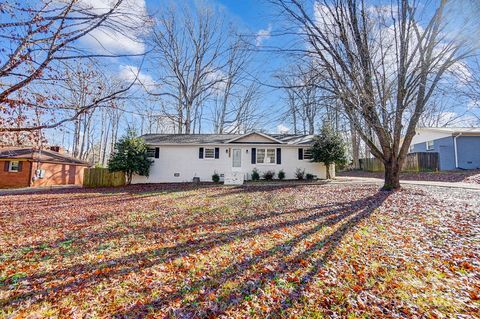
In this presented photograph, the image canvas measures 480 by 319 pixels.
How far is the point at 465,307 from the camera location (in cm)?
258

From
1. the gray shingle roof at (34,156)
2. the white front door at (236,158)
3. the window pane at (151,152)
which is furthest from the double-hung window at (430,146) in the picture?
the gray shingle roof at (34,156)

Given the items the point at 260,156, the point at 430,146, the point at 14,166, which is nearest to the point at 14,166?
the point at 14,166

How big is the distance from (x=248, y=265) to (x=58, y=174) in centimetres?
2483

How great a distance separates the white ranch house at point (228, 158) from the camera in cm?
1706

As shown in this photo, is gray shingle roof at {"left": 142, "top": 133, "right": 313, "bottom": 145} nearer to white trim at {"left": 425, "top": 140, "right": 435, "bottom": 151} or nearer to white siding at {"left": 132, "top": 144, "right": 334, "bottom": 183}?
white siding at {"left": 132, "top": 144, "right": 334, "bottom": 183}

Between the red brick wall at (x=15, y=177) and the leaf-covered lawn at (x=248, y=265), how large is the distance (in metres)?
15.9

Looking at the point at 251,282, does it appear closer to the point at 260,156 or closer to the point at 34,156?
the point at 260,156

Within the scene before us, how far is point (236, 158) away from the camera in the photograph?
56.6 feet

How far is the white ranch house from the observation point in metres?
17.1

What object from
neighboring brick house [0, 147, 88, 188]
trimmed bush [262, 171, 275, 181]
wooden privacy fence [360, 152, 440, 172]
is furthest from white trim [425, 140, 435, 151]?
neighboring brick house [0, 147, 88, 188]

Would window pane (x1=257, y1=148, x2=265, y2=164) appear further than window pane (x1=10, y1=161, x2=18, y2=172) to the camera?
No

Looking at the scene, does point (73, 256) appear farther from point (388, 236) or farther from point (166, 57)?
point (166, 57)

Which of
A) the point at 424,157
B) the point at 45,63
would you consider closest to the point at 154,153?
the point at 45,63

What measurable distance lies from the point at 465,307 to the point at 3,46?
755cm
